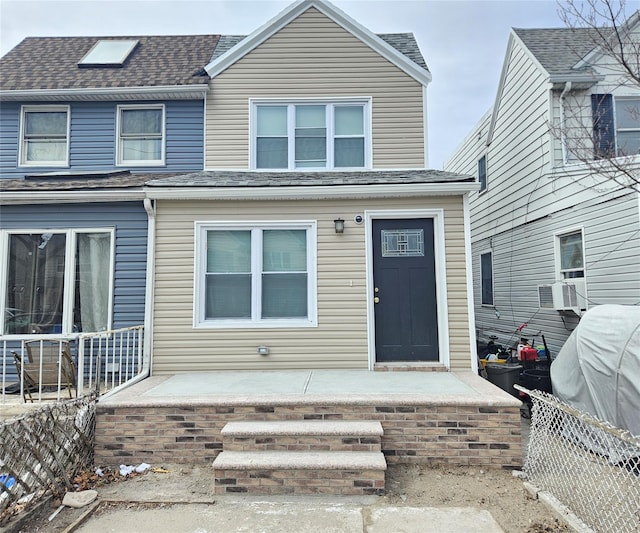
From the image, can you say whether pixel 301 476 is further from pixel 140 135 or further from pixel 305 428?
pixel 140 135

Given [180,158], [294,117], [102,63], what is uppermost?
[102,63]

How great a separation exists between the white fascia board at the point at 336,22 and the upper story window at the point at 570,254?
366cm

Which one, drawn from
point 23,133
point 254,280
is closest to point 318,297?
point 254,280

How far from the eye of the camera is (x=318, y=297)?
579cm

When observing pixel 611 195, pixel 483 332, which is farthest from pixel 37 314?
pixel 483 332

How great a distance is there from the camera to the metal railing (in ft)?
15.9

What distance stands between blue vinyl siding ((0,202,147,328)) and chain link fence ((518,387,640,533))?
5.35 metres

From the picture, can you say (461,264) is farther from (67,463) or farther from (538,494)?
(67,463)

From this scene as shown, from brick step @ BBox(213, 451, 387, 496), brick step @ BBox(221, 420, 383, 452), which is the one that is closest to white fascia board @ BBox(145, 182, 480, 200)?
brick step @ BBox(221, 420, 383, 452)

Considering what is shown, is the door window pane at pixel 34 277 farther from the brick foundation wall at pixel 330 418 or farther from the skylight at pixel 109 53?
the skylight at pixel 109 53

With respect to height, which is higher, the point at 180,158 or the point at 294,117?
the point at 294,117

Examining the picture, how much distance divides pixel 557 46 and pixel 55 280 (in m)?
9.91

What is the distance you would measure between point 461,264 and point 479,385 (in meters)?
1.76

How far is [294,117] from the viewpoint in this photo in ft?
23.2
